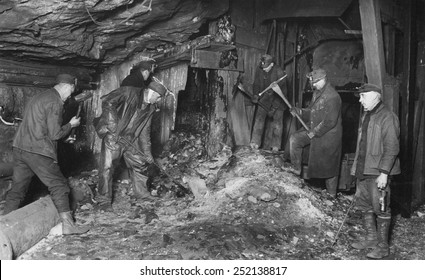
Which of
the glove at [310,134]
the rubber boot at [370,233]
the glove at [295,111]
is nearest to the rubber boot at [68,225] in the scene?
the rubber boot at [370,233]

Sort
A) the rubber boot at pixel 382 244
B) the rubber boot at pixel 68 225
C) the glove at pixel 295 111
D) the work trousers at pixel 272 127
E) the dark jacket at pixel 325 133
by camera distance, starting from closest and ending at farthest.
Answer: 1. the rubber boot at pixel 382 244
2. the rubber boot at pixel 68 225
3. the dark jacket at pixel 325 133
4. the glove at pixel 295 111
5. the work trousers at pixel 272 127

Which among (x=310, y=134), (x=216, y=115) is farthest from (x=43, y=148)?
(x=310, y=134)

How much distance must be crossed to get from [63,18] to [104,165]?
211 centimetres

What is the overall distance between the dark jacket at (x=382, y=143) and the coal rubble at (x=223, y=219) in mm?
1043

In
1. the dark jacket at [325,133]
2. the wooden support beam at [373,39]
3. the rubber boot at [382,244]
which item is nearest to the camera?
the rubber boot at [382,244]

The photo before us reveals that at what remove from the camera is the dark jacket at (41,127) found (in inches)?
175

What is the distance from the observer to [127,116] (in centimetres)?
584

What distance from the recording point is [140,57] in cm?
700

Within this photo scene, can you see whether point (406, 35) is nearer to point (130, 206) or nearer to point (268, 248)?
point (268, 248)

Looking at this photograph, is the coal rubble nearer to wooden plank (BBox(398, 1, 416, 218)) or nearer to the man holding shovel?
the man holding shovel

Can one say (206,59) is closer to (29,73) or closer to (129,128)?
(129,128)

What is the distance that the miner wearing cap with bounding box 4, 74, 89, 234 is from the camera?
447 cm

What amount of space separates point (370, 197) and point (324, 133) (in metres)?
1.45

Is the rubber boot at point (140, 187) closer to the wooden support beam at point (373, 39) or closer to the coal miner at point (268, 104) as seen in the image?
the coal miner at point (268, 104)
